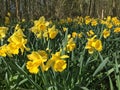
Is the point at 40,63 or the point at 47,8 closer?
the point at 40,63

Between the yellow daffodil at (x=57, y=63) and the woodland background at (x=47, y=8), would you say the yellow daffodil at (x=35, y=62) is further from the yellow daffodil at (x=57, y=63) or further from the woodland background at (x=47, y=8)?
the woodland background at (x=47, y=8)

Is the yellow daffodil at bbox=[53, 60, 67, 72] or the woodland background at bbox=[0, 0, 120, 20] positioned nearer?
the yellow daffodil at bbox=[53, 60, 67, 72]

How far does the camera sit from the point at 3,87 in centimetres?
270

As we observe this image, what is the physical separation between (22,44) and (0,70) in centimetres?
44

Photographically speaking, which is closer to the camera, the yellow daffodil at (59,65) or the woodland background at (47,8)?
the yellow daffodil at (59,65)

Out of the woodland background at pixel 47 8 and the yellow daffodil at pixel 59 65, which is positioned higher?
the yellow daffodil at pixel 59 65

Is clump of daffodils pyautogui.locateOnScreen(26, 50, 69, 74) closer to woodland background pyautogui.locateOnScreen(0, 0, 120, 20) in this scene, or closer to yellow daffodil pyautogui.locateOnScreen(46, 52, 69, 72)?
yellow daffodil pyautogui.locateOnScreen(46, 52, 69, 72)

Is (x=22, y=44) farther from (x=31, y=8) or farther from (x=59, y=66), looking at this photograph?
(x=31, y=8)

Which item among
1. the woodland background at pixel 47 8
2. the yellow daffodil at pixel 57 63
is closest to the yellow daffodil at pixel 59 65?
the yellow daffodil at pixel 57 63

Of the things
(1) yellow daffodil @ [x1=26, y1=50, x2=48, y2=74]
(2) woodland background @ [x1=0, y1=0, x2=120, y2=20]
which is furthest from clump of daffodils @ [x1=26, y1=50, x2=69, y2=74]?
(2) woodland background @ [x1=0, y1=0, x2=120, y2=20]

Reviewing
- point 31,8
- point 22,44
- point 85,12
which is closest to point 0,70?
point 22,44

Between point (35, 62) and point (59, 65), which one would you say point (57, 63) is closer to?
point (59, 65)

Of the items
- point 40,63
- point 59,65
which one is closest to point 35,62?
point 40,63

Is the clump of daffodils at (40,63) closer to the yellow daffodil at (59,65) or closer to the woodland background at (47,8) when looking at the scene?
the yellow daffodil at (59,65)
